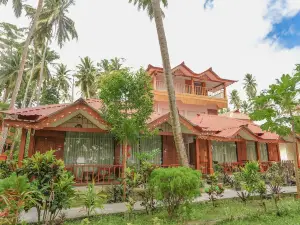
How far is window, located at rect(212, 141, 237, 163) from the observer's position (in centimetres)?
1583

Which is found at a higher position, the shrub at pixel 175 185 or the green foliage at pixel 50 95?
the green foliage at pixel 50 95

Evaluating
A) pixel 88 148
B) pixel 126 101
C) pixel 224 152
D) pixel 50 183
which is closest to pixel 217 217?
pixel 50 183

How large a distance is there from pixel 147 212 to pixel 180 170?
209 cm

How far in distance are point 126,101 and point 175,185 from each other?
4.33m

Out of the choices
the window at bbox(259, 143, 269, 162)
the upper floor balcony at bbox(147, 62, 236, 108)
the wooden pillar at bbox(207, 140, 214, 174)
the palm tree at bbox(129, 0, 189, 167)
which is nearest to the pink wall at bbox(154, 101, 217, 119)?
the upper floor balcony at bbox(147, 62, 236, 108)

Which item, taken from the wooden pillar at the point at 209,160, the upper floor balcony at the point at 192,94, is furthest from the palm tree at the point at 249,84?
the wooden pillar at the point at 209,160

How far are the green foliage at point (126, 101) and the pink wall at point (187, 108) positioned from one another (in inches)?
413

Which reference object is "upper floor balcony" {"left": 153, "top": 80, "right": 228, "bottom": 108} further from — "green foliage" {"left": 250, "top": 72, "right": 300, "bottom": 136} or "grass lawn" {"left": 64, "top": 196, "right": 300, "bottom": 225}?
"grass lawn" {"left": 64, "top": 196, "right": 300, "bottom": 225}

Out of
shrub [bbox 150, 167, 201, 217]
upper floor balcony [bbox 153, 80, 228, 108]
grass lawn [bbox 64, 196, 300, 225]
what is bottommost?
grass lawn [bbox 64, 196, 300, 225]

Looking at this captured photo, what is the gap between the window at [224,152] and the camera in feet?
51.9

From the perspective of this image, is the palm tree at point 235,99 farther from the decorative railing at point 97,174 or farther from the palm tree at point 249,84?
the decorative railing at point 97,174

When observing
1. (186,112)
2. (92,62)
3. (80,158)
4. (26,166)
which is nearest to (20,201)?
(26,166)

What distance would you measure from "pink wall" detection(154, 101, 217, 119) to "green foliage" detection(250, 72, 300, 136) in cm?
1131

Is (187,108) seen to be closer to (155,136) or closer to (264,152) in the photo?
(264,152)
